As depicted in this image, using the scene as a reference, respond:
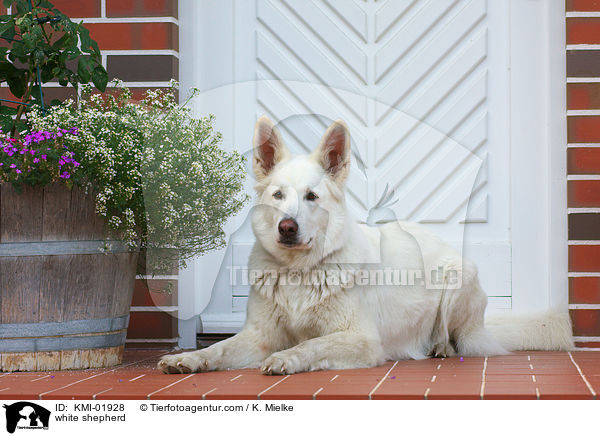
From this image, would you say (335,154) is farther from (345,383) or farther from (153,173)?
(345,383)

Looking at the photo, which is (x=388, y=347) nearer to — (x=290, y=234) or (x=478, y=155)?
(x=290, y=234)

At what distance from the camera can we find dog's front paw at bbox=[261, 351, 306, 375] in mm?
2906

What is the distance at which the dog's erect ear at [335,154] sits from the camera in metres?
3.27

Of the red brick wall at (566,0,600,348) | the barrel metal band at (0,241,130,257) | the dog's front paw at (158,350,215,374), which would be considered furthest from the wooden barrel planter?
the red brick wall at (566,0,600,348)

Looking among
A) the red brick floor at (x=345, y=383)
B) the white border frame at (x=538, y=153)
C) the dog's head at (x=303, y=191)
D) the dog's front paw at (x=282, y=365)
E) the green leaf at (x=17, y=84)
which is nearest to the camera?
the red brick floor at (x=345, y=383)

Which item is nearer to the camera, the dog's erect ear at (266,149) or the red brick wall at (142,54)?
the dog's erect ear at (266,149)

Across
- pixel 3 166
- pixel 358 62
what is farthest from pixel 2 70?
pixel 358 62

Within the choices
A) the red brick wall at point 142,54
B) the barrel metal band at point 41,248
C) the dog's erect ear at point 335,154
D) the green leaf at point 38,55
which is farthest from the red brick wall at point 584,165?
the green leaf at point 38,55

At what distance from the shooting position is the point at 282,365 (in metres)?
2.91

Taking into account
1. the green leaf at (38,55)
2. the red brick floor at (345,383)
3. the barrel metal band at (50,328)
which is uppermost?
the green leaf at (38,55)

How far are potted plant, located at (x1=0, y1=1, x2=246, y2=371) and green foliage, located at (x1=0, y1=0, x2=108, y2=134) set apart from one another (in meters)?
0.04

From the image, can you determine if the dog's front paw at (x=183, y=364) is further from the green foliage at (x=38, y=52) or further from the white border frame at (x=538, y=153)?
the white border frame at (x=538, y=153)

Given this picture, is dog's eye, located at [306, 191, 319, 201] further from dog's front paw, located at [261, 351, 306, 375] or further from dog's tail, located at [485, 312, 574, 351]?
dog's tail, located at [485, 312, 574, 351]
